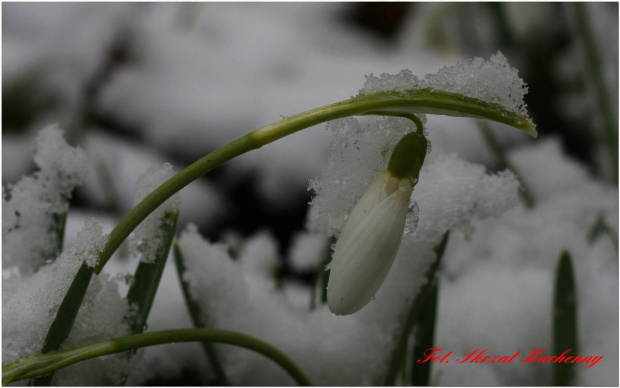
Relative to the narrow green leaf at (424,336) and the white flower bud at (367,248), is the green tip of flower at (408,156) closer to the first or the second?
the white flower bud at (367,248)

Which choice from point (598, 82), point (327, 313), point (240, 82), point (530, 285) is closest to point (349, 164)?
point (327, 313)

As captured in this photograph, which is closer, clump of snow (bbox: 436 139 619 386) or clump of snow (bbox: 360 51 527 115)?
clump of snow (bbox: 360 51 527 115)

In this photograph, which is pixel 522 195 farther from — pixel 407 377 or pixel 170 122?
pixel 170 122

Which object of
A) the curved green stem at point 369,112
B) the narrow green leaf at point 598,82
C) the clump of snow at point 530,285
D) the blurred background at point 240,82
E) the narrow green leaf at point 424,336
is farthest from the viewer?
the blurred background at point 240,82

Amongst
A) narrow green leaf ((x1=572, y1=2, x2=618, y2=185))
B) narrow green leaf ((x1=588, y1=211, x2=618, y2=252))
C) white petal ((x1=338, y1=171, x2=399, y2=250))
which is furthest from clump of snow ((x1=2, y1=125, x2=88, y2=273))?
narrow green leaf ((x1=572, y1=2, x2=618, y2=185))

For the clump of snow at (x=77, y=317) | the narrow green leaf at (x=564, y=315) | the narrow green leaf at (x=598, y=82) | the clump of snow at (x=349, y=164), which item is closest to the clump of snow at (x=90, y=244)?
the clump of snow at (x=77, y=317)

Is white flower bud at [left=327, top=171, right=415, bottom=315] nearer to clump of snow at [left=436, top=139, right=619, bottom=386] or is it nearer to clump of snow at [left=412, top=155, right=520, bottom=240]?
clump of snow at [left=412, top=155, right=520, bottom=240]
